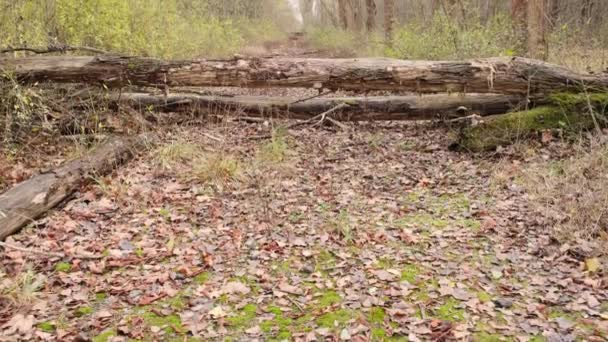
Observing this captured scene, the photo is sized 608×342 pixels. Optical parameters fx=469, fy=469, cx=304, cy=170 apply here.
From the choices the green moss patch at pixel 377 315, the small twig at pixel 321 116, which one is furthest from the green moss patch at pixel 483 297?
the small twig at pixel 321 116

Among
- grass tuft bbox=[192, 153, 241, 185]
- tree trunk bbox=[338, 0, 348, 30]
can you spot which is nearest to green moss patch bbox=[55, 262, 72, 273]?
grass tuft bbox=[192, 153, 241, 185]

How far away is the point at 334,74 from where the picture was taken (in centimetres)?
745

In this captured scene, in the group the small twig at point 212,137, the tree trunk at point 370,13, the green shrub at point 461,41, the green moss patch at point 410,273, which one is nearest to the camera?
the green moss patch at point 410,273

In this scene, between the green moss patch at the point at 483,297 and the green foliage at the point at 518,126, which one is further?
the green foliage at the point at 518,126

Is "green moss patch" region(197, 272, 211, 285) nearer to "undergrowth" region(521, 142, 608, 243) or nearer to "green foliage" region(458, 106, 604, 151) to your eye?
"undergrowth" region(521, 142, 608, 243)

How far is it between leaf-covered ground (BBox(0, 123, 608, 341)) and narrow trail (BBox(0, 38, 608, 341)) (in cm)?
2

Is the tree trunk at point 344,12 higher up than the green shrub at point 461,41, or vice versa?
the tree trunk at point 344,12

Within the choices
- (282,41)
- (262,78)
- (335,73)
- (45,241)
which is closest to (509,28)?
(335,73)

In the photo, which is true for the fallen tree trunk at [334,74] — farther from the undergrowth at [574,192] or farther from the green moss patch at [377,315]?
the green moss patch at [377,315]

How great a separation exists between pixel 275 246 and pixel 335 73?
3722 millimetres

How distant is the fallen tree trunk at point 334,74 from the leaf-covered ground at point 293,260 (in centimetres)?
136

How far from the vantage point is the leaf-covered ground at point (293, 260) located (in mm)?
3447

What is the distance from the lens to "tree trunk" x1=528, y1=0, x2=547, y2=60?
999 centimetres

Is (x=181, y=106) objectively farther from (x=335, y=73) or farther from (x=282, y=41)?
(x=282, y=41)
